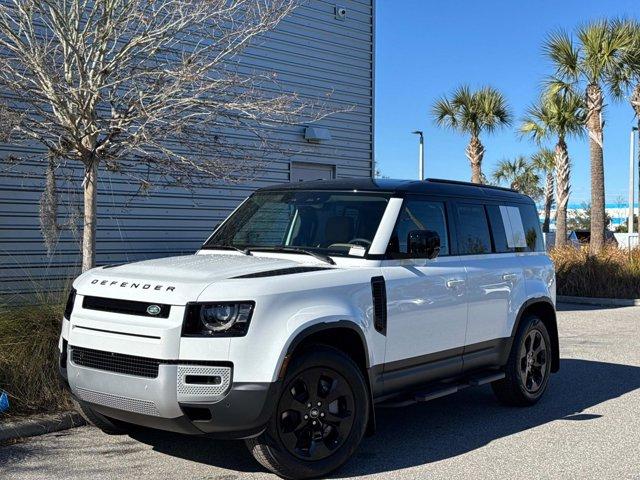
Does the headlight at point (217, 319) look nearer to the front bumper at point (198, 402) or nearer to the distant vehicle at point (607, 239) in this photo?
the front bumper at point (198, 402)

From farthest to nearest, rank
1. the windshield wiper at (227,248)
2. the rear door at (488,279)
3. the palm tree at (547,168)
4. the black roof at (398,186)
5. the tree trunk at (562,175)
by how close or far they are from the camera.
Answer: the palm tree at (547,168) < the tree trunk at (562,175) < the rear door at (488,279) < the black roof at (398,186) < the windshield wiper at (227,248)

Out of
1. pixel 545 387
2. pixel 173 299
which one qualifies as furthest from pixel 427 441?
pixel 173 299

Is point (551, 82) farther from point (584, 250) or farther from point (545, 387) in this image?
point (545, 387)

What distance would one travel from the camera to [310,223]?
19.7ft

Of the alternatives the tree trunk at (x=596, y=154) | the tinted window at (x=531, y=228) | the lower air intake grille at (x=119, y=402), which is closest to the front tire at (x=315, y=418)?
the lower air intake grille at (x=119, y=402)

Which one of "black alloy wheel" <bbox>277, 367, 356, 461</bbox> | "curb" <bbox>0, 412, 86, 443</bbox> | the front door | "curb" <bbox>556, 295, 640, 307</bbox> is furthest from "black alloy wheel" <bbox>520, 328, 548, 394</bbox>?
"curb" <bbox>556, 295, 640, 307</bbox>

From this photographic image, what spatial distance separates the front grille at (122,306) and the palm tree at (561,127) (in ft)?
72.0

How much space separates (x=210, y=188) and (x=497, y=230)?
222 inches

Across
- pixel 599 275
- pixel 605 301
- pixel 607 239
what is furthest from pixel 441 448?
pixel 607 239

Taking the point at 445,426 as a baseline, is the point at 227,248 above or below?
above

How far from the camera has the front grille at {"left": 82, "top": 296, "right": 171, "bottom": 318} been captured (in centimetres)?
451

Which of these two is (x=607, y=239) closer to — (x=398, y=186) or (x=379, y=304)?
(x=398, y=186)

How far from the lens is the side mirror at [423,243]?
5.51 m

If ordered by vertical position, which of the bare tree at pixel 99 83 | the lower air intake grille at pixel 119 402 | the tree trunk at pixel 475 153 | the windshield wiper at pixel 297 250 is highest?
the tree trunk at pixel 475 153
